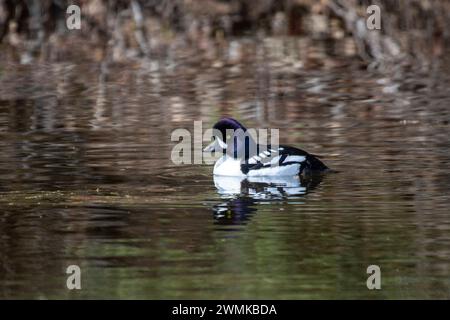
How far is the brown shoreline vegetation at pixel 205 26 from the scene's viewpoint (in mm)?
23109

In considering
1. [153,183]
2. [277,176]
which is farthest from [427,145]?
[153,183]

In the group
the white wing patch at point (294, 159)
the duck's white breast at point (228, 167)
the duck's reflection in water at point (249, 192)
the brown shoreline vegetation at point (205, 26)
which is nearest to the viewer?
the duck's reflection in water at point (249, 192)

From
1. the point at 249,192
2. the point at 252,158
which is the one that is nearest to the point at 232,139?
the point at 252,158

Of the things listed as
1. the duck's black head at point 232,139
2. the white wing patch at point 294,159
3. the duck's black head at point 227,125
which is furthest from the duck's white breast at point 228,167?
the white wing patch at point 294,159

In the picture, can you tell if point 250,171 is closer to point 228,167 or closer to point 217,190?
point 228,167

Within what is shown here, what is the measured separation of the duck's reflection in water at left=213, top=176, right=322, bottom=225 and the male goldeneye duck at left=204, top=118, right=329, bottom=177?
82 mm

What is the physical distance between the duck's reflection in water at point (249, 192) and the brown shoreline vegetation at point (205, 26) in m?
8.85

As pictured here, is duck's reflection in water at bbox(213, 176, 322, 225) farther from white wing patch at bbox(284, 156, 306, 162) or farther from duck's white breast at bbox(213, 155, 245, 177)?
white wing patch at bbox(284, 156, 306, 162)

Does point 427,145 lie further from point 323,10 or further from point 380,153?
point 323,10

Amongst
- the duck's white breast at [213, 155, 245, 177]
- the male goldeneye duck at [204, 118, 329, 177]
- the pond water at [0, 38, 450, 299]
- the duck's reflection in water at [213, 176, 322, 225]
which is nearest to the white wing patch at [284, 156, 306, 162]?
the male goldeneye duck at [204, 118, 329, 177]

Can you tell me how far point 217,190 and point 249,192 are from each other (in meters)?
0.32

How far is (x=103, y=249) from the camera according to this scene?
33.0 feet

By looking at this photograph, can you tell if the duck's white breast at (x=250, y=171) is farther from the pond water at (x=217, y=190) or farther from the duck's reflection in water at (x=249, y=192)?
the pond water at (x=217, y=190)
